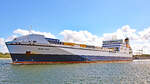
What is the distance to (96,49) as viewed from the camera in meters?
56.0

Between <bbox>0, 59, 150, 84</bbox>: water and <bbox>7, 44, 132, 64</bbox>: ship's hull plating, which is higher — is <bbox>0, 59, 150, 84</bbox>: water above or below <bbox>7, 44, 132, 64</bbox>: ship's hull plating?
below

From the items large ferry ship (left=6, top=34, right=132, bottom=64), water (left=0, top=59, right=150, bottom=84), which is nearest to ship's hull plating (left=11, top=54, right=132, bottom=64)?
large ferry ship (left=6, top=34, right=132, bottom=64)

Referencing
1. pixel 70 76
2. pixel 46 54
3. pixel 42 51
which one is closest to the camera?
pixel 70 76

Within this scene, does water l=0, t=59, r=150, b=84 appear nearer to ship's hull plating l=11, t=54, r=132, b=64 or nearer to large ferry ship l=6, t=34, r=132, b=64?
ship's hull plating l=11, t=54, r=132, b=64

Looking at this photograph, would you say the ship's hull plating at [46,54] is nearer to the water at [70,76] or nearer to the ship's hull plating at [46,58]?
the ship's hull plating at [46,58]

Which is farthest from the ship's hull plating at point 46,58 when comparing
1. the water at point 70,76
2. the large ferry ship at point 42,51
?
the water at point 70,76

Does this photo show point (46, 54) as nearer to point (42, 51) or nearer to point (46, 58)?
point (46, 58)

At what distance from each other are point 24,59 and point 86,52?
22.2m

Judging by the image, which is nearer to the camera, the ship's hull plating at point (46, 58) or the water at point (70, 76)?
the water at point (70, 76)

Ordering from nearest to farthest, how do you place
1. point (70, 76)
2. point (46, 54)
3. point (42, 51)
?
1. point (70, 76)
2. point (42, 51)
3. point (46, 54)

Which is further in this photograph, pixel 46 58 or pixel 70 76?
pixel 46 58

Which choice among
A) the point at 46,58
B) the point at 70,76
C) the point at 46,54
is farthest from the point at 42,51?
the point at 70,76

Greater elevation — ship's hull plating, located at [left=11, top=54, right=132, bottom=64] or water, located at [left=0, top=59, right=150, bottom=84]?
ship's hull plating, located at [left=11, top=54, right=132, bottom=64]

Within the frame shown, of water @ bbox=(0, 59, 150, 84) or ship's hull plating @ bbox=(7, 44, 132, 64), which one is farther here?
ship's hull plating @ bbox=(7, 44, 132, 64)
